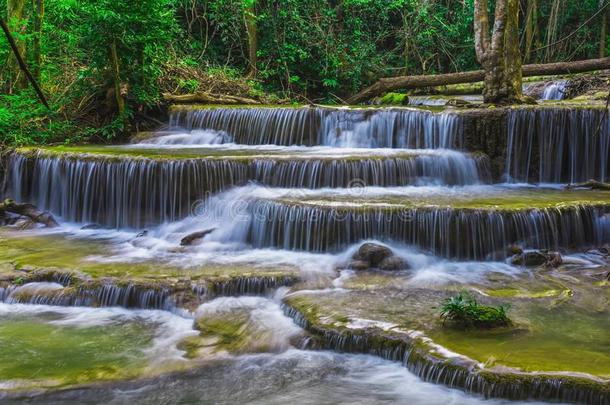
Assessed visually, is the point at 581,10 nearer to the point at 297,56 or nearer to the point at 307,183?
the point at 297,56

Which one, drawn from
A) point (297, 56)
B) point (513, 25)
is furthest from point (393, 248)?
point (297, 56)

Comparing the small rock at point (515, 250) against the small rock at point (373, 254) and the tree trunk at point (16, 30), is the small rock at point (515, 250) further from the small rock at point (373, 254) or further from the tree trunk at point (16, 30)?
the tree trunk at point (16, 30)

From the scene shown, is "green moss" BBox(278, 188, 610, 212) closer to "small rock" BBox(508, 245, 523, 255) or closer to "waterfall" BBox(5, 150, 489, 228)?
"small rock" BBox(508, 245, 523, 255)

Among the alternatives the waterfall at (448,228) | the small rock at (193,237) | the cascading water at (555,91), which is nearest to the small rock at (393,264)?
the waterfall at (448,228)

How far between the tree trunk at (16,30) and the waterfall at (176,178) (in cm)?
287

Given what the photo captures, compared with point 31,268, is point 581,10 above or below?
above

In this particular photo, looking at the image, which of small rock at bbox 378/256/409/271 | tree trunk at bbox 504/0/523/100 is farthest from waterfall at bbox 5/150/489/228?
tree trunk at bbox 504/0/523/100

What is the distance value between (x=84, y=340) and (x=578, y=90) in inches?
492

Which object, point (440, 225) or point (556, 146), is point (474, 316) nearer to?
point (440, 225)

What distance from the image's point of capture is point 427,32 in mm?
19359

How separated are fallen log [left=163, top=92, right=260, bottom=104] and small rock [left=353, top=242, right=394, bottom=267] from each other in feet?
24.8

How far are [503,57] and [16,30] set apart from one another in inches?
343

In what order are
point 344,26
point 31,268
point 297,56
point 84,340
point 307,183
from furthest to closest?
point 344,26 < point 297,56 < point 307,183 < point 31,268 < point 84,340

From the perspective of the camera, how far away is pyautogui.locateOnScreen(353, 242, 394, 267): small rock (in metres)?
7.02
